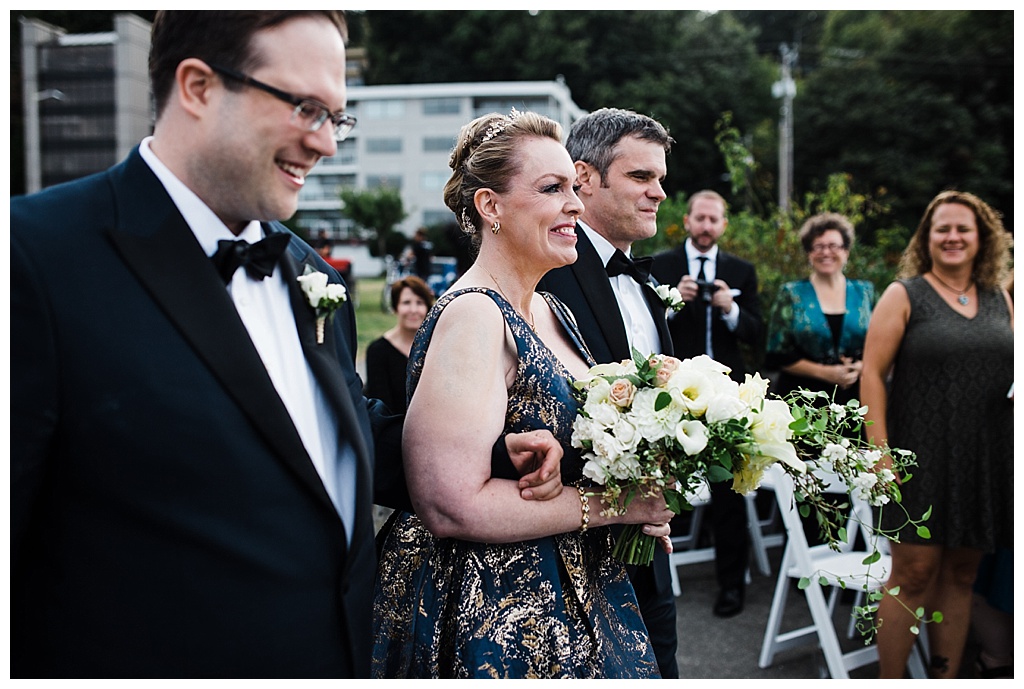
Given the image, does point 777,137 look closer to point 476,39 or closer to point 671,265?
point 476,39

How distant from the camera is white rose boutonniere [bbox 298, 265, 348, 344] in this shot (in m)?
1.61

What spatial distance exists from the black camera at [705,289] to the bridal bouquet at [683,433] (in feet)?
10.5

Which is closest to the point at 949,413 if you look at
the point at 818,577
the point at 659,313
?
the point at 818,577

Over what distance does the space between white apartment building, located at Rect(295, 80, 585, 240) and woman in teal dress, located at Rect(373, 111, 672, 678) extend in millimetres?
47397

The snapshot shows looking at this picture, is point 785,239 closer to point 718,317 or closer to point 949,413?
point 718,317

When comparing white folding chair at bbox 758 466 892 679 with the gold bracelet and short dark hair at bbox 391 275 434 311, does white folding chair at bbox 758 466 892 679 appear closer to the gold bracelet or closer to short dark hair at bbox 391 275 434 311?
the gold bracelet

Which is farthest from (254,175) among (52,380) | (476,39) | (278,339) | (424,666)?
(476,39)

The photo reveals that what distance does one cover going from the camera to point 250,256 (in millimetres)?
1510

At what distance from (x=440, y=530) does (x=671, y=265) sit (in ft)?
13.0

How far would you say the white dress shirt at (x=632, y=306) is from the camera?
10.1 feet

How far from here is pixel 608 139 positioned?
3.18m

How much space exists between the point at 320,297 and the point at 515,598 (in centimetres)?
92

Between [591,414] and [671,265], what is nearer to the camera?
[591,414]
